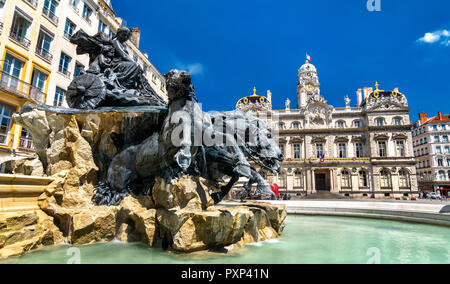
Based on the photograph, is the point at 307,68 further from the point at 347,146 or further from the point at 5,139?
the point at 5,139

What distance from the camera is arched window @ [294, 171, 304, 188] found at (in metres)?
41.3

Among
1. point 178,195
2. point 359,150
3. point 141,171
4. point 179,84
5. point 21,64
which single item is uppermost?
point 21,64

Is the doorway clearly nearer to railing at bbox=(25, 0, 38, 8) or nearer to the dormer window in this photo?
the dormer window

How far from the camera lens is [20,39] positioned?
52.9ft

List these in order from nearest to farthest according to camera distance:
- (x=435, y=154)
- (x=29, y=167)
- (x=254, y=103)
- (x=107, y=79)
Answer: (x=29, y=167) → (x=107, y=79) → (x=254, y=103) → (x=435, y=154)

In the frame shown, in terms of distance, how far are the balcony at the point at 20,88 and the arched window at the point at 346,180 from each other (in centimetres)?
4095

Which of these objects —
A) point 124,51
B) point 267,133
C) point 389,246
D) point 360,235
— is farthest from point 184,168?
point 124,51

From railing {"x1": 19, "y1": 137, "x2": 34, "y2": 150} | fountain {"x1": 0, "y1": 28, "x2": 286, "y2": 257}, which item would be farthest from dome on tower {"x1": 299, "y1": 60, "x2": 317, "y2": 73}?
fountain {"x1": 0, "y1": 28, "x2": 286, "y2": 257}

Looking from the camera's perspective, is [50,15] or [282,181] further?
[282,181]

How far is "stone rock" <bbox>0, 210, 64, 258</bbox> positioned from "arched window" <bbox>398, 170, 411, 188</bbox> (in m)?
46.6

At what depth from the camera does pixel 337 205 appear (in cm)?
1134

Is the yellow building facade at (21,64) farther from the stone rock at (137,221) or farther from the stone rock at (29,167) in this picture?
the stone rock at (137,221)

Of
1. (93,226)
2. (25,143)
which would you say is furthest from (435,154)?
(25,143)

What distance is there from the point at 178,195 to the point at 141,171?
4.66 feet
